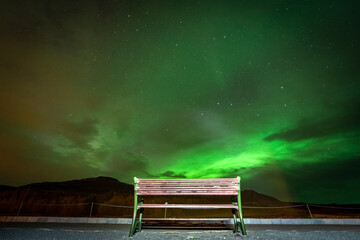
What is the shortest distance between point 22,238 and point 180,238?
289 centimetres

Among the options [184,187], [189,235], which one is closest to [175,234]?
[189,235]

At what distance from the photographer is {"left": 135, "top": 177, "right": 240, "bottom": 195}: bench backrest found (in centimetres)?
381

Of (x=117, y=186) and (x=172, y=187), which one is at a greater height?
(x=117, y=186)

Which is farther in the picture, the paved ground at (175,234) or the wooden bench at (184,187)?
the wooden bench at (184,187)

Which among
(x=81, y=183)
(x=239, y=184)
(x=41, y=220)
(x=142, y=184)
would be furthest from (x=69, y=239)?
(x=81, y=183)

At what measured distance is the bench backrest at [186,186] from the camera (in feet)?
12.5

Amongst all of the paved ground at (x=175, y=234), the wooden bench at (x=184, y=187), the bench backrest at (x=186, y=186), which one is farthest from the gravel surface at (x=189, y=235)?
the bench backrest at (x=186, y=186)

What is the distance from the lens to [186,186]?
3.88m

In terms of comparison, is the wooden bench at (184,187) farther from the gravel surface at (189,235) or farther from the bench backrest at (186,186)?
the gravel surface at (189,235)

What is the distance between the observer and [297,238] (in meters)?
3.57

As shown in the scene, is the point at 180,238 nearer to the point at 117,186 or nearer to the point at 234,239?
the point at 234,239

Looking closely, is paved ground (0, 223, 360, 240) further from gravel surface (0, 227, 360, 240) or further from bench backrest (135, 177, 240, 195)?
bench backrest (135, 177, 240, 195)

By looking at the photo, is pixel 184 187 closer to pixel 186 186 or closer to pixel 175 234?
pixel 186 186

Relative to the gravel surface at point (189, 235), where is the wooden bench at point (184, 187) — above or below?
above
